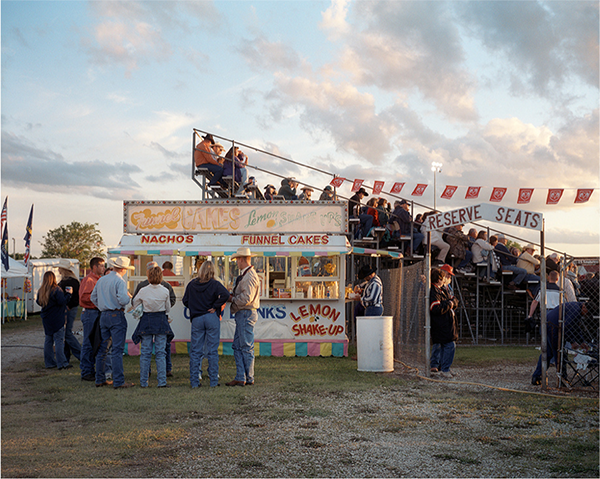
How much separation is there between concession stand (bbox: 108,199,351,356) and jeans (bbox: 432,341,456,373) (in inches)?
115

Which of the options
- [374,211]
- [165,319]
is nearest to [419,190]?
[374,211]

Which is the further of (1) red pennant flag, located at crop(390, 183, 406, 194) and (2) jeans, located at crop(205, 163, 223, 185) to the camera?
(1) red pennant flag, located at crop(390, 183, 406, 194)

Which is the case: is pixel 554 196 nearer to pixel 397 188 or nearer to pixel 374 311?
pixel 397 188

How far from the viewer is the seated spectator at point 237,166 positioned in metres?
15.9

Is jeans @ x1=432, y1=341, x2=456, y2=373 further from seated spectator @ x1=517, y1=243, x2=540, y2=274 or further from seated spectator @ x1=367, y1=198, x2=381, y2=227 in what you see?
seated spectator @ x1=517, y1=243, x2=540, y2=274

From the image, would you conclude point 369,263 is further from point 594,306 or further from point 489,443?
point 489,443

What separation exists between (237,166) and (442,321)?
8.04 m

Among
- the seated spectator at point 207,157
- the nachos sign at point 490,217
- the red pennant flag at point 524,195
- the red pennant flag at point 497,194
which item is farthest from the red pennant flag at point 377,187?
the nachos sign at point 490,217

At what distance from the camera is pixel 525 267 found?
16672 mm

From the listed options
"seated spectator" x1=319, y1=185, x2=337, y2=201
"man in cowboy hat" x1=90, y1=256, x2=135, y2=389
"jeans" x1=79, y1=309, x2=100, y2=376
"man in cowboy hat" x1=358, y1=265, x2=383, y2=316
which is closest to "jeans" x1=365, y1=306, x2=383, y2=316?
"man in cowboy hat" x1=358, y1=265, x2=383, y2=316

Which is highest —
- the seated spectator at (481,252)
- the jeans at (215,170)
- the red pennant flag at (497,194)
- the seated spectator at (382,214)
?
the jeans at (215,170)

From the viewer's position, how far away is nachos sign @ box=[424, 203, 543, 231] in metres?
8.66

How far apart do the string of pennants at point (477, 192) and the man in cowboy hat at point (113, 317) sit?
30.1 ft

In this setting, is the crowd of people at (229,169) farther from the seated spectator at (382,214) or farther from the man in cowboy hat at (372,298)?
the man in cowboy hat at (372,298)
